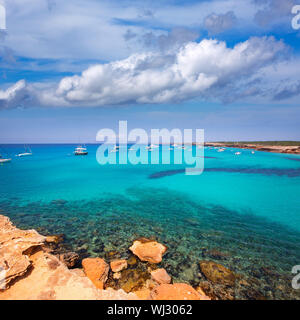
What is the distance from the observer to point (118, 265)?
10.0 m

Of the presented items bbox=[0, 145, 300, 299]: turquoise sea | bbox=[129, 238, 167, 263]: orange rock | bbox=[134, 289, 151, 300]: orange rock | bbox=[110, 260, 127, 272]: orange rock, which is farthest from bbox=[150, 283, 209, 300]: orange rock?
bbox=[110, 260, 127, 272]: orange rock

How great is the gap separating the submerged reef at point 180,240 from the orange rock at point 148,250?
0.20 m

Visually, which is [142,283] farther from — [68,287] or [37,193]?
[37,193]

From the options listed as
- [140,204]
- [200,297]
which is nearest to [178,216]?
[140,204]

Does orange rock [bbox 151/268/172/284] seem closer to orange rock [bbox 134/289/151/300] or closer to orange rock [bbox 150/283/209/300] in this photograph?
orange rock [bbox 134/289/151/300]

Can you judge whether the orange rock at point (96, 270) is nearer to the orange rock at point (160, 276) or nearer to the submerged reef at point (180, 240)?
the submerged reef at point (180, 240)

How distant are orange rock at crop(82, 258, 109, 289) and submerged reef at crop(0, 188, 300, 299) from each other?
32 cm

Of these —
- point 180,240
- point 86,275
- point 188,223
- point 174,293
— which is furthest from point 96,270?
point 188,223

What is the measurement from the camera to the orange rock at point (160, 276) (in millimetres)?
8922

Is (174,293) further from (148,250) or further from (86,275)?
(86,275)

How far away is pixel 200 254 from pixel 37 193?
85.7 ft

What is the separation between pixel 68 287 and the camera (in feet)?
23.0
